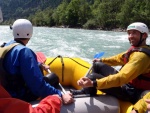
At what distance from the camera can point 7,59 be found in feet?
6.75

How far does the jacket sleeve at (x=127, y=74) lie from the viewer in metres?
2.21

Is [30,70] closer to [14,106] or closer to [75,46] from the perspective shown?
[14,106]

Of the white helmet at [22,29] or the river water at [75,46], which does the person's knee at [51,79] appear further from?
the river water at [75,46]

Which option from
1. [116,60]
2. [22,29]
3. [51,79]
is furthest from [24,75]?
[116,60]

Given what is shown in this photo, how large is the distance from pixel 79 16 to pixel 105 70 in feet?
152

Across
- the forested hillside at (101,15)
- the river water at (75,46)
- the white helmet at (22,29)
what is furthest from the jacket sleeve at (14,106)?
the forested hillside at (101,15)

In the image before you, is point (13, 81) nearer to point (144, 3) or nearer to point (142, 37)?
point (142, 37)

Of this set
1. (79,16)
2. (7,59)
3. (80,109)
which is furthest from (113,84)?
(79,16)

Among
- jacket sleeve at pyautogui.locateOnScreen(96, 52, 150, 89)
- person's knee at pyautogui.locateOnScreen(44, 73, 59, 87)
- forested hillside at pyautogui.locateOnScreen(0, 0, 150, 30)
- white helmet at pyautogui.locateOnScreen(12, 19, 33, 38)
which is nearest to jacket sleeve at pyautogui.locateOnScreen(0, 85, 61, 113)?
jacket sleeve at pyautogui.locateOnScreen(96, 52, 150, 89)

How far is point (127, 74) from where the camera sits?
221 centimetres

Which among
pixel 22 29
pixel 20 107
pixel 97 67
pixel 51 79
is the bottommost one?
pixel 51 79

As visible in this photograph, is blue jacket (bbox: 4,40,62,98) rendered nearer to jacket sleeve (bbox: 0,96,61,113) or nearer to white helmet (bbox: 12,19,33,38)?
white helmet (bbox: 12,19,33,38)

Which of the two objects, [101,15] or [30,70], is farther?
[101,15]

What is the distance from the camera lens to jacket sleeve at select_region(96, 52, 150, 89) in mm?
2215
